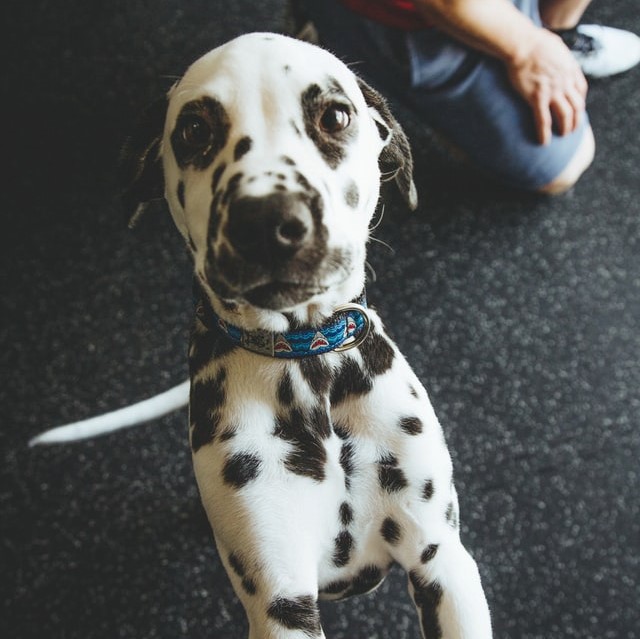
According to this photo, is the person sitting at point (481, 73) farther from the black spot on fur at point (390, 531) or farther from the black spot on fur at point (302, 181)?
the black spot on fur at point (390, 531)

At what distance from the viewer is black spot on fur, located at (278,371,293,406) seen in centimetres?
128

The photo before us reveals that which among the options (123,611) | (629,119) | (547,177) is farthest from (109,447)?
(629,119)

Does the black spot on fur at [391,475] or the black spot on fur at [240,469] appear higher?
the black spot on fur at [391,475]

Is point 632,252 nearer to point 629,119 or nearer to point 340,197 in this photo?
point 629,119

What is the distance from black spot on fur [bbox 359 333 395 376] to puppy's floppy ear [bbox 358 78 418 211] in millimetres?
334

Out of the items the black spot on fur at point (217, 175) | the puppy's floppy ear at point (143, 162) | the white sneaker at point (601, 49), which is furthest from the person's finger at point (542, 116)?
the black spot on fur at point (217, 175)

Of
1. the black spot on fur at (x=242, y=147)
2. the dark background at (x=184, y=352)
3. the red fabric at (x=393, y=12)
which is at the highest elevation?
the black spot on fur at (x=242, y=147)

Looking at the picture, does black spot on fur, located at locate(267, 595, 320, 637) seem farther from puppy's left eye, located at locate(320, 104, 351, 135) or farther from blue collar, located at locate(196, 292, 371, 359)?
puppy's left eye, located at locate(320, 104, 351, 135)

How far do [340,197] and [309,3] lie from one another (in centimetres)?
134

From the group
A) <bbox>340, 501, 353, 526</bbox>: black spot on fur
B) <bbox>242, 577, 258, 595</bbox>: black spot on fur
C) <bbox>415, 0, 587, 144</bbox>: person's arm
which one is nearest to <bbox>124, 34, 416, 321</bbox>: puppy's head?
<bbox>340, 501, 353, 526</bbox>: black spot on fur

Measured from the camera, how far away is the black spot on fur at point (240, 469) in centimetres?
125

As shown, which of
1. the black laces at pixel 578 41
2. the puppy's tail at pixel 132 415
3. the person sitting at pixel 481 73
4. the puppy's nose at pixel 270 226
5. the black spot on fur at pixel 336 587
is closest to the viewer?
the puppy's nose at pixel 270 226

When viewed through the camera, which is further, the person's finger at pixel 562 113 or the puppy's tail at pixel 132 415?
the person's finger at pixel 562 113

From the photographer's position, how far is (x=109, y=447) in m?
2.08
